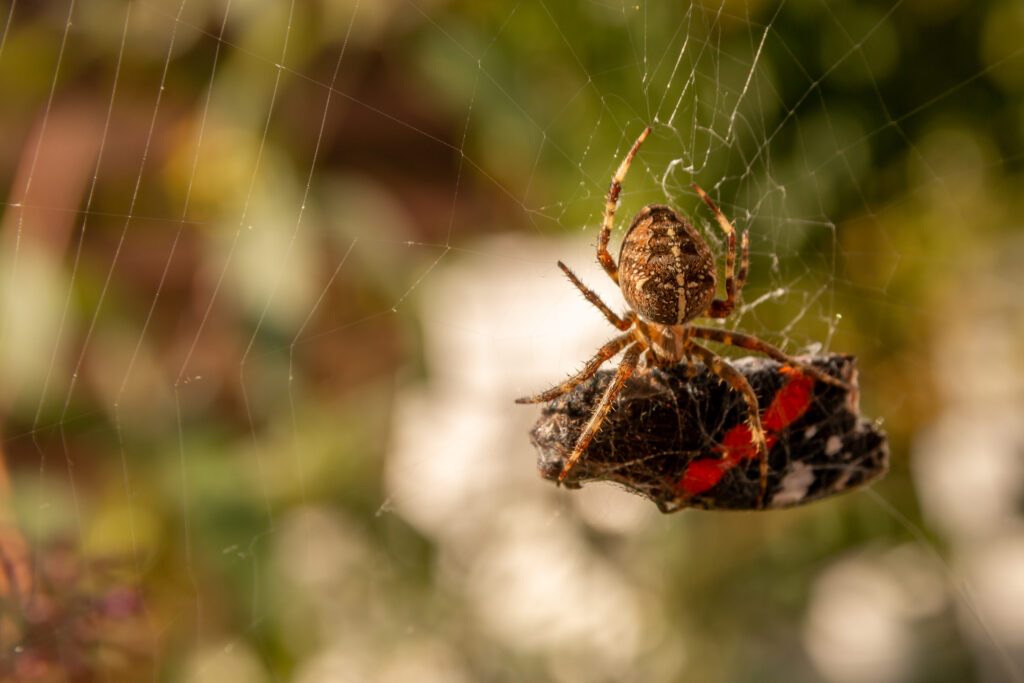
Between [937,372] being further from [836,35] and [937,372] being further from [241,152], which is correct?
[241,152]

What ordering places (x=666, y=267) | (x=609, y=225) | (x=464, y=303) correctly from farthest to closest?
(x=464, y=303), (x=609, y=225), (x=666, y=267)

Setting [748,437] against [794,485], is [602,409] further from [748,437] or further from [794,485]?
[794,485]

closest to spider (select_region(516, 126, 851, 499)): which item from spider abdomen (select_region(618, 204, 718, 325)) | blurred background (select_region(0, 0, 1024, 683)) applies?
spider abdomen (select_region(618, 204, 718, 325))

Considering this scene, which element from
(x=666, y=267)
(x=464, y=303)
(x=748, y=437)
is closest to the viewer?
(x=748, y=437)

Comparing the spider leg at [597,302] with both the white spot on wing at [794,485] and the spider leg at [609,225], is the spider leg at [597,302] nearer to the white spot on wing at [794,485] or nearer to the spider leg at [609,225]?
the spider leg at [609,225]

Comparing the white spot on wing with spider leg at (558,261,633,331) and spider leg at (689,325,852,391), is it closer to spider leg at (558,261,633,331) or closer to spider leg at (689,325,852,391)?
spider leg at (689,325,852,391)

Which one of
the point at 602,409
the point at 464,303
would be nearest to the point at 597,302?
the point at 602,409
